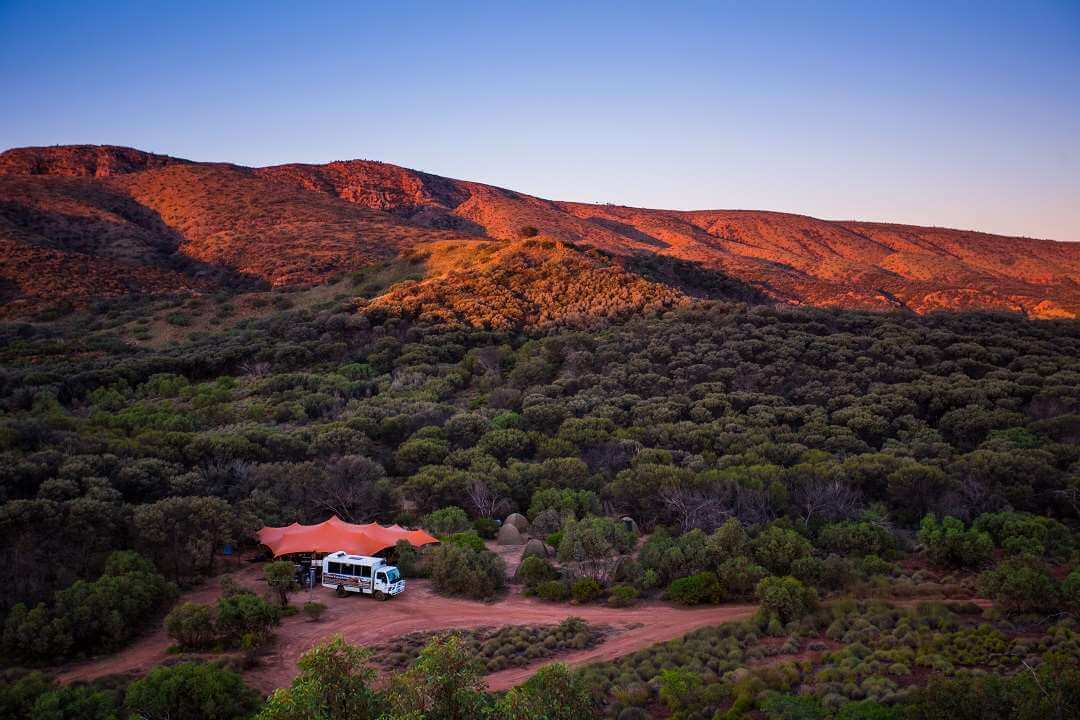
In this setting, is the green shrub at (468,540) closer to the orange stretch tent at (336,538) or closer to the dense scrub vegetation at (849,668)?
the orange stretch tent at (336,538)

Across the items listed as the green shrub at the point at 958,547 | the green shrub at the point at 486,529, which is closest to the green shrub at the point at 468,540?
the green shrub at the point at 486,529

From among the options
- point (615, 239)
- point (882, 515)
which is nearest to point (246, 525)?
point (882, 515)

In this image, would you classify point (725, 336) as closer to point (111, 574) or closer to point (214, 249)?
point (111, 574)

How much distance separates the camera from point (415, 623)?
1684 cm

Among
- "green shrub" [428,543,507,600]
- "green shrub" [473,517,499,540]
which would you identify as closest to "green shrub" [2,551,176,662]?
"green shrub" [428,543,507,600]

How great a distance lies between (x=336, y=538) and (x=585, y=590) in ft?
23.7

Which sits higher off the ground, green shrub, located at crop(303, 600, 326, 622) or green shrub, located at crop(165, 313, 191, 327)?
green shrub, located at crop(165, 313, 191, 327)

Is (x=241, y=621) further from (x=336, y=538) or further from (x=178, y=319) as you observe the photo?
(x=178, y=319)

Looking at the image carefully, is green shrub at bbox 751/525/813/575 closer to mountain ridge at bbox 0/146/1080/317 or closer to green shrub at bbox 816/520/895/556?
green shrub at bbox 816/520/895/556

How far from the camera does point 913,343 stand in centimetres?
3825

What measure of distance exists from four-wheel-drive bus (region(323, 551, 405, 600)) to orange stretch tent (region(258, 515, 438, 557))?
1.50 feet

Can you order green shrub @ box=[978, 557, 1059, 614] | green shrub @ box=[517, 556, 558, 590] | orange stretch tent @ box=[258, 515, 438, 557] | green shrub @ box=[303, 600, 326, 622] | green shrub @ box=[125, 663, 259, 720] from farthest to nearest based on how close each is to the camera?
orange stretch tent @ box=[258, 515, 438, 557] → green shrub @ box=[517, 556, 558, 590] → green shrub @ box=[303, 600, 326, 622] → green shrub @ box=[978, 557, 1059, 614] → green shrub @ box=[125, 663, 259, 720]

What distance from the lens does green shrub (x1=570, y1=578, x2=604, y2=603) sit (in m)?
17.9

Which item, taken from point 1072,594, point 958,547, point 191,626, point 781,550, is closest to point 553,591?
point 781,550
